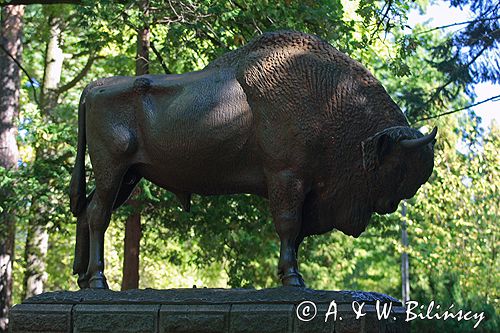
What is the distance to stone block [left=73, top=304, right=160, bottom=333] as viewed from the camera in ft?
18.8

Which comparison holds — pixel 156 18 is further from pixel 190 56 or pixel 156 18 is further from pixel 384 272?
pixel 384 272

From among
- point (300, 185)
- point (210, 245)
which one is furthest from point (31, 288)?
point (300, 185)

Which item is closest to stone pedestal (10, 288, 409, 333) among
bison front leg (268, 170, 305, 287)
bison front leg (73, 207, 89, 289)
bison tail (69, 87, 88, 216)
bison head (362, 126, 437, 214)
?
bison front leg (268, 170, 305, 287)

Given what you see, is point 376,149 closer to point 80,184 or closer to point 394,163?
point 394,163

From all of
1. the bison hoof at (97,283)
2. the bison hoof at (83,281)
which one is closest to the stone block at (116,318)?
the bison hoof at (97,283)

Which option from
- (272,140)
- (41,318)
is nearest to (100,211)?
(41,318)

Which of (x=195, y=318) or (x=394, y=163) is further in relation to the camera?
(x=394, y=163)

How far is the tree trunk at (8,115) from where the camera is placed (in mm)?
15133

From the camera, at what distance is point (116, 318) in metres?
5.77

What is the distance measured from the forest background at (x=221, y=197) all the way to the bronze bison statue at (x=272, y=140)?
11.0 feet

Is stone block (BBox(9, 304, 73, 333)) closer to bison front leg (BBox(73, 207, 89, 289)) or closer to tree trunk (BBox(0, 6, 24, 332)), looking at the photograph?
bison front leg (BBox(73, 207, 89, 289))

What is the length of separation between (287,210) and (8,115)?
1069cm

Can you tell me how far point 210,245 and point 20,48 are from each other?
5.46m

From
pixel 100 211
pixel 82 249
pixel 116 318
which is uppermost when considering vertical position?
pixel 100 211
